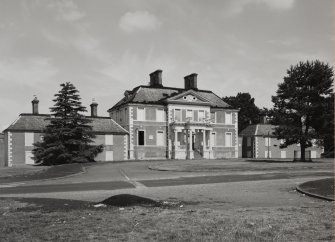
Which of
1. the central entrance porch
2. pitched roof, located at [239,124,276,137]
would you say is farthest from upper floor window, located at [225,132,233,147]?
pitched roof, located at [239,124,276,137]

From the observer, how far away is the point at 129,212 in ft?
36.2

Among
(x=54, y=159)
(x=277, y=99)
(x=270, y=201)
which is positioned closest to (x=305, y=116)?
(x=277, y=99)

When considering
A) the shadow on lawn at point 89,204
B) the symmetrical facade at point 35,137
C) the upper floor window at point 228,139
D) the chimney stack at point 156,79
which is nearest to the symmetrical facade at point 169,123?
the chimney stack at point 156,79

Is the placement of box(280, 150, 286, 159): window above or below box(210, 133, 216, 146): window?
below

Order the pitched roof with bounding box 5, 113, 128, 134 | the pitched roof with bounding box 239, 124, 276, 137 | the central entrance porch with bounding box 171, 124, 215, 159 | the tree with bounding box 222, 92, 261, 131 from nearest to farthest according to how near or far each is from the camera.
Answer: the pitched roof with bounding box 5, 113, 128, 134 < the central entrance porch with bounding box 171, 124, 215, 159 < the pitched roof with bounding box 239, 124, 276, 137 < the tree with bounding box 222, 92, 261, 131

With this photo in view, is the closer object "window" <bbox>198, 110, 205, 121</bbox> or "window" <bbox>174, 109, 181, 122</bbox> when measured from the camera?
"window" <bbox>174, 109, 181, 122</bbox>

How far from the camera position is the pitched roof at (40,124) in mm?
49906

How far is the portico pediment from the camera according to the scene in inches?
2224

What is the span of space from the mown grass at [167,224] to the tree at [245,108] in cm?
8452

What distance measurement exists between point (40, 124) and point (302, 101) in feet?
103

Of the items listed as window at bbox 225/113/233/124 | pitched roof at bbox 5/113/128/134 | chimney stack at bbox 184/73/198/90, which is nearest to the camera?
pitched roof at bbox 5/113/128/134

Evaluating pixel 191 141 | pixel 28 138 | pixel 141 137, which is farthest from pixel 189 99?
pixel 28 138

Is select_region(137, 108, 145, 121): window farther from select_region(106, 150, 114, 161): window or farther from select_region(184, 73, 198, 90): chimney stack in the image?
select_region(184, 73, 198, 90): chimney stack

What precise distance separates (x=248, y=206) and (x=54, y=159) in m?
35.3
